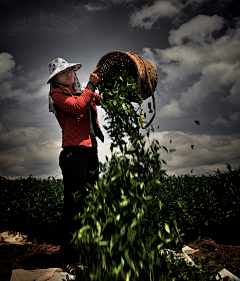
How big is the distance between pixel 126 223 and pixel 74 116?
1.50 metres

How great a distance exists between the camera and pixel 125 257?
1.61m

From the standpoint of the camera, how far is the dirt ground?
2961mm

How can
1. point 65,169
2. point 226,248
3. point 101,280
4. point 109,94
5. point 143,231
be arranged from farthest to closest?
1. point 226,248
2. point 65,169
3. point 109,94
4. point 143,231
5. point 101,280

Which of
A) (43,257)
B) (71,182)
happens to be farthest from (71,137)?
(43,257)

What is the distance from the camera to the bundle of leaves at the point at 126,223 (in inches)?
63.6

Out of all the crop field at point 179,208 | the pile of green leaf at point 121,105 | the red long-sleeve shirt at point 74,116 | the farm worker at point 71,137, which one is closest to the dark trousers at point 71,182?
the farm worker at point 71,137

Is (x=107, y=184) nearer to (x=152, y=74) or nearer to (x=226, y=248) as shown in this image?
(x=152, y=74)

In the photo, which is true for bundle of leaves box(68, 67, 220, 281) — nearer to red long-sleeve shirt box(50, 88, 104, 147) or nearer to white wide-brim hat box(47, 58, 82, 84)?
red long-sleeve shirt box(50, 88, 104, 147)

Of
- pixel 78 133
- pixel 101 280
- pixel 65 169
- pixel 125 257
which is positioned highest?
pixel 78 133

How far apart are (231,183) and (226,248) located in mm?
1143

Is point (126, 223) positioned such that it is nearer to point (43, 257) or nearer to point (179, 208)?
point (43, 257)

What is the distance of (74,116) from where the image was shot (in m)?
2.61

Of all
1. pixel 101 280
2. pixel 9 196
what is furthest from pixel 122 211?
pixel 9 196

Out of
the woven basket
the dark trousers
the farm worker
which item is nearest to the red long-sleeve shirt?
the farm worker
